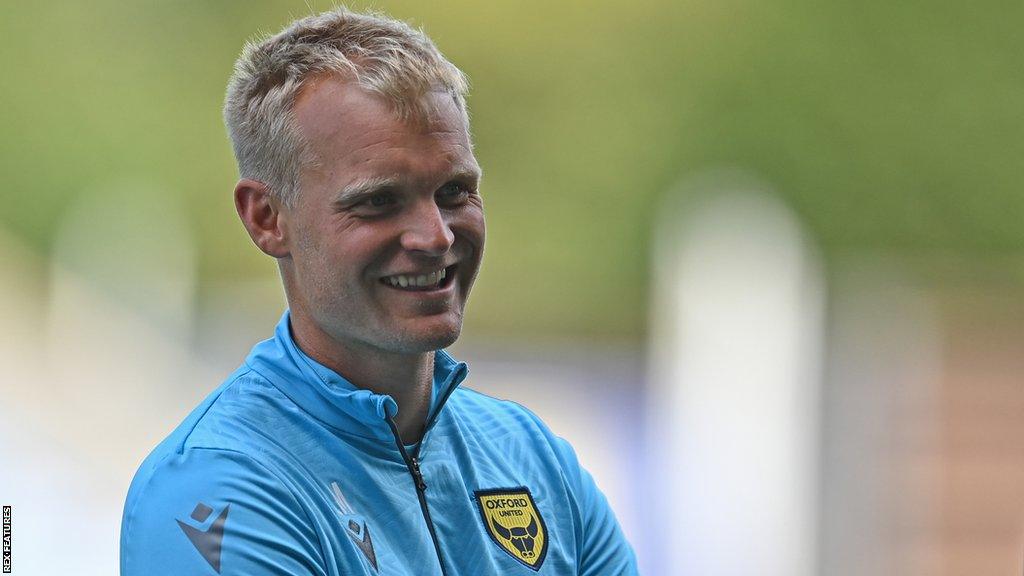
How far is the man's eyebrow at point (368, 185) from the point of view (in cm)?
181

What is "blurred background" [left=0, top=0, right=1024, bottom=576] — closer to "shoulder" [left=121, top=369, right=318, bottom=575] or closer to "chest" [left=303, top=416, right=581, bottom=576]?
"chest" [left=303, top=416, right=581, bottom=576]

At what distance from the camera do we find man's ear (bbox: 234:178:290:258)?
76.8 inches

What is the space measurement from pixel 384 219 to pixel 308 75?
0.77 ft

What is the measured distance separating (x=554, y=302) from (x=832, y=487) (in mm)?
1557

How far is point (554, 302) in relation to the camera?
6.80m

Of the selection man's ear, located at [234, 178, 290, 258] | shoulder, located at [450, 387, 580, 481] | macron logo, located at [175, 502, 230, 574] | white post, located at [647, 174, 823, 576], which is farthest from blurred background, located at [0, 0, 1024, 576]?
macron logo, located at [175, 502, 230, 574]

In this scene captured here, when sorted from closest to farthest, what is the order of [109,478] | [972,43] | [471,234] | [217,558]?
[217,558]
[471,234]
[109,478]
[972,43]

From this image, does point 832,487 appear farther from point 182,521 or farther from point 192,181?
point 182,521

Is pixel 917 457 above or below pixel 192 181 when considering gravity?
below

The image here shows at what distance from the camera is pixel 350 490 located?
1.79 metres

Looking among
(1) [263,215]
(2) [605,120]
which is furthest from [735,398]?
(1) [263,215]

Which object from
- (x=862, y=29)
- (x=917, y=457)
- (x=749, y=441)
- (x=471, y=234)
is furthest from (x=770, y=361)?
(x=471, y=234)

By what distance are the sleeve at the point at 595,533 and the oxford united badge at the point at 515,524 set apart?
0.10 meters

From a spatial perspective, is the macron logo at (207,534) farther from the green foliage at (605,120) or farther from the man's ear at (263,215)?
the green foliage at (605,120)
